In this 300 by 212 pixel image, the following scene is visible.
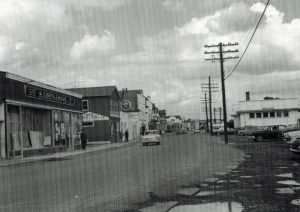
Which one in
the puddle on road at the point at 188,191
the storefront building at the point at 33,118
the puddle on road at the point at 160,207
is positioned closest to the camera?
the puddle on road at the point at 160,207

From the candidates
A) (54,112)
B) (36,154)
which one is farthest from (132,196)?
(54,112)

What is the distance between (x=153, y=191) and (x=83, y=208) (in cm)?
264

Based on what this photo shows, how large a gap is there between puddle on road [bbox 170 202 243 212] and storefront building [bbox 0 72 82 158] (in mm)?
22550

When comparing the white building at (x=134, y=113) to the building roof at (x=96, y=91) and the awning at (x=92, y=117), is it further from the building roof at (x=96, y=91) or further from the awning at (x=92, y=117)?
the awning at (x=92, y=117)

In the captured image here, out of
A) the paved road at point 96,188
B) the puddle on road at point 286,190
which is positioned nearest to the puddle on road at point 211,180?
the paved road at point 96,188

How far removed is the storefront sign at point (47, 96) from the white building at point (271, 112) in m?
45.3

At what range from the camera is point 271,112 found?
8212cm

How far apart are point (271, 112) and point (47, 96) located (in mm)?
54388

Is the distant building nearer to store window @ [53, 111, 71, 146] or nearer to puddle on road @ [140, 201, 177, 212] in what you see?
store window @ [53, 111, 71, 146]

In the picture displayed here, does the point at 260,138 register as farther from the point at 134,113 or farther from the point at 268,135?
the point at 134,113

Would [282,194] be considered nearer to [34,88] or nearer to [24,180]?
[24,180]

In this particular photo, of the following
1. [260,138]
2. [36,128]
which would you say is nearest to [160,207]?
[36,128]

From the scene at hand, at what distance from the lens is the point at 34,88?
34.8 meters

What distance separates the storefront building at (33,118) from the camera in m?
29.7
